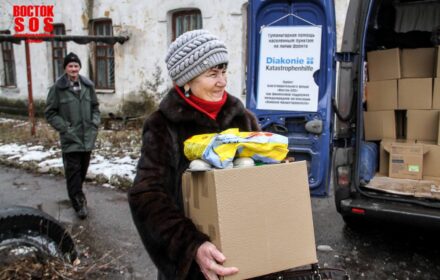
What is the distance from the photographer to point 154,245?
5.26ft

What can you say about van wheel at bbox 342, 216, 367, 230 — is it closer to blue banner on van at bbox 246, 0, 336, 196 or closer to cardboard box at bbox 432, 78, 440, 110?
blue banner on van at bbox 246, 0, 336, 196

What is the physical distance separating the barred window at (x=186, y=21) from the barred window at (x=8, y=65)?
7.73 metres

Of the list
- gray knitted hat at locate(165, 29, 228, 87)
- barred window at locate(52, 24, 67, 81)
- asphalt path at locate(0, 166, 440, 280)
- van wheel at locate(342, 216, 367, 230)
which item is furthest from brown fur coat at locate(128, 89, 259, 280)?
barred window at locate(52, 24, 67, 81)

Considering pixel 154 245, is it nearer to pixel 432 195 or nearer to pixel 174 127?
pixel 174 127

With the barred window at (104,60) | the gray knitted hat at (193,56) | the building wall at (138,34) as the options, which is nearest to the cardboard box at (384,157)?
the gray knitted hat at (193,56)

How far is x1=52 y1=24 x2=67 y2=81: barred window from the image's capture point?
Answer: 13.6m

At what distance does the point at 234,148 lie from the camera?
143 cm

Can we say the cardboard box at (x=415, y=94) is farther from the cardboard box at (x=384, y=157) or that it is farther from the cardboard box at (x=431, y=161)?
the cardboard box at (x=431, y=161)

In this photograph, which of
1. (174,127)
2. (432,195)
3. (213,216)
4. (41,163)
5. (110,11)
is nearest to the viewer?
(213,216)

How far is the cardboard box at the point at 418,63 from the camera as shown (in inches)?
180

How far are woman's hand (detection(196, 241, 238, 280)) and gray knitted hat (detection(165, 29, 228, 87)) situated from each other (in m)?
0.68

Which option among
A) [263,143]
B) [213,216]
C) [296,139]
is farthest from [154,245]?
[296,139]

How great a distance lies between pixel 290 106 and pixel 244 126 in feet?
8.00

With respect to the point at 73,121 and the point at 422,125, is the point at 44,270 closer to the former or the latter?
the point at 73,121
